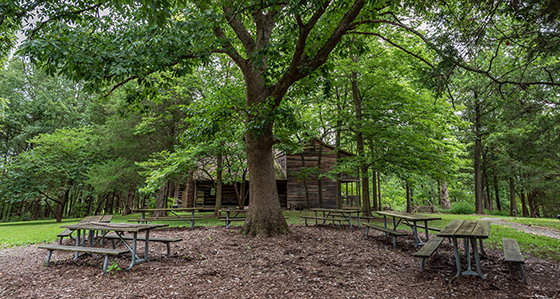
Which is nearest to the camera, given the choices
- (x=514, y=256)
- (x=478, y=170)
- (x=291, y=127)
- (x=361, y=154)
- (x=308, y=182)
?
(x=514, y=256)

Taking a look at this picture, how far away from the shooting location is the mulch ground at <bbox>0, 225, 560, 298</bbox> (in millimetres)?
3564

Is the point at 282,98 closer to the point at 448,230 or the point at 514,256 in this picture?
the point at 448,230

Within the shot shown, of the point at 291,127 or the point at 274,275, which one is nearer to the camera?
the point at 274,275

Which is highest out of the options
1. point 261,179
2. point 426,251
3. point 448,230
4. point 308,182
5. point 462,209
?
point 308,182

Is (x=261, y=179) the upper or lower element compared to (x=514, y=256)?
upper

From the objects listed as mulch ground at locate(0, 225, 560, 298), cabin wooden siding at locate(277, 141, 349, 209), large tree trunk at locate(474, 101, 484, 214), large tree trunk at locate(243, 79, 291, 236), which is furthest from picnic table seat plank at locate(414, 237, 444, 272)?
large tree trunk at locate(474, 101, 484, 214)

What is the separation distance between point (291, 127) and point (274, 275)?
3.98 metres

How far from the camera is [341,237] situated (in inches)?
286

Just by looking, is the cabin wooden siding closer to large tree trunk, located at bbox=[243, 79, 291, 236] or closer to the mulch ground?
large tree trunk, located at bbox=[243, 79, 291, 236]

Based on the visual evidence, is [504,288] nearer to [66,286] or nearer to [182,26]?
[66,286]

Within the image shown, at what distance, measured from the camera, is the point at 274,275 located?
422 centimetres

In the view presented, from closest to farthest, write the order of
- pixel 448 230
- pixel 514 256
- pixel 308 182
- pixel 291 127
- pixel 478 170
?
pixel 514 256 → pixel 448 230 → pixel 291 127 → pixel 478 170 → pixel 308 182

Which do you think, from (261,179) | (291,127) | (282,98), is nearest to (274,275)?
(261,179)

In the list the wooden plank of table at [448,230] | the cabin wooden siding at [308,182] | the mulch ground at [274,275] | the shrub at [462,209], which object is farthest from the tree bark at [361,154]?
the shrub at [462,209]
